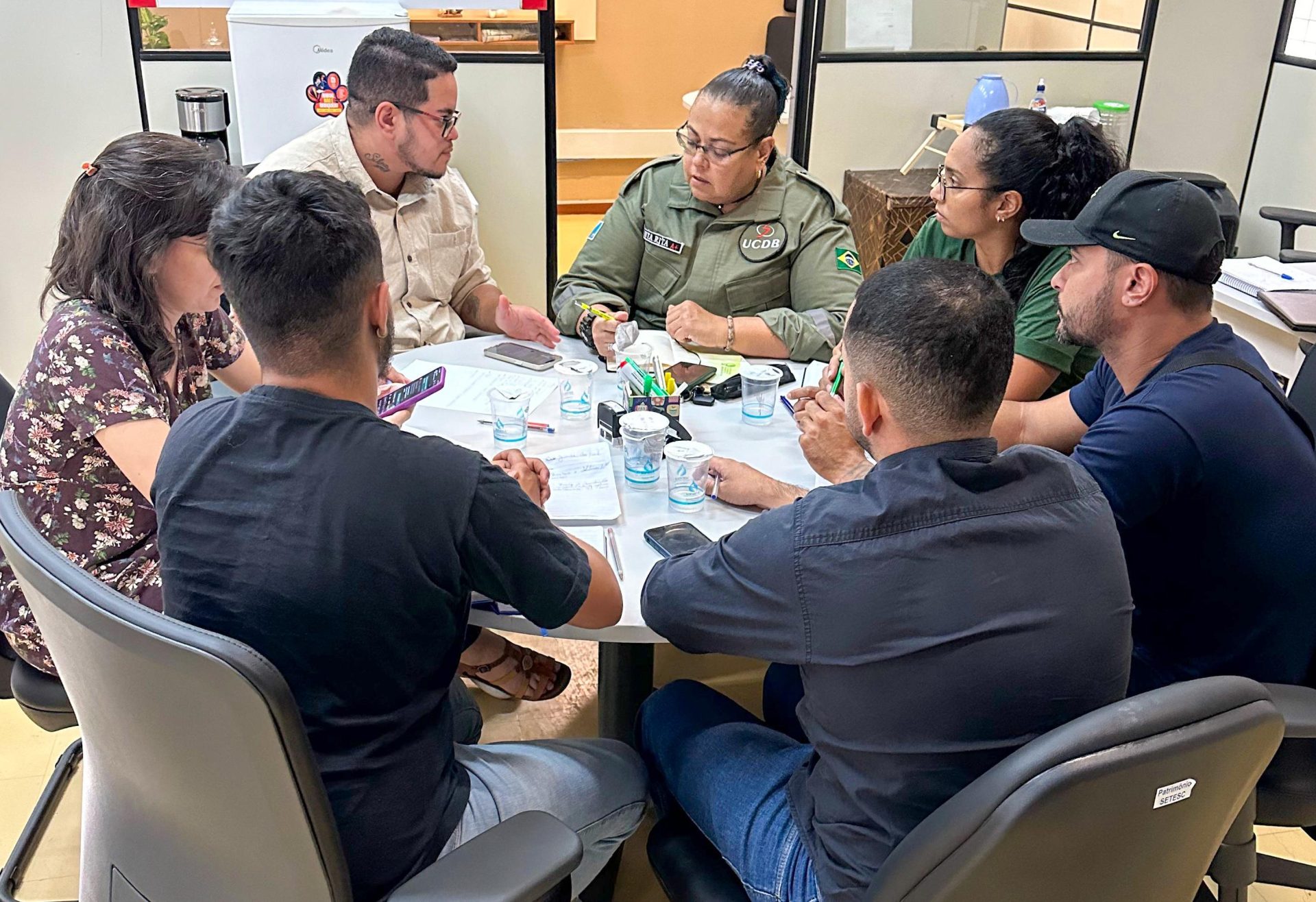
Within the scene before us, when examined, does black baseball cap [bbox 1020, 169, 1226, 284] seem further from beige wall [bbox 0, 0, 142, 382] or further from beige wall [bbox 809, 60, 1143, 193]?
beige wall [bbox 0, 0, 142, 382]

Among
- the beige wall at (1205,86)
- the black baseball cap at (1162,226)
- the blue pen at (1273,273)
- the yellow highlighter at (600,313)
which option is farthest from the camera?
the beige wall at (1205,86)

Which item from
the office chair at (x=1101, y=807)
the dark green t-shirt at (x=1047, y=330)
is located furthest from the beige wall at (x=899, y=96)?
the office chair at (x=1101, y=807)

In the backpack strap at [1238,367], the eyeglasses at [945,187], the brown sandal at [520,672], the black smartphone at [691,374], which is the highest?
the eyeglasses at [945,187]

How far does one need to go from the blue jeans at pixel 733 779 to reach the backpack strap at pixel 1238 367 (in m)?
0.81

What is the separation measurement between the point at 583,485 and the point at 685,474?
6.9 inches

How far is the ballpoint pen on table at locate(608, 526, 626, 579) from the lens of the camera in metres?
1.61

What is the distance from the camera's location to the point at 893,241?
4031mm

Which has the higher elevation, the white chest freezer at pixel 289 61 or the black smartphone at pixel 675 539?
the white chest freezer at pixel 289 61

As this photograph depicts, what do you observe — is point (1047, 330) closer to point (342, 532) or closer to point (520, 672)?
point (520, 672)

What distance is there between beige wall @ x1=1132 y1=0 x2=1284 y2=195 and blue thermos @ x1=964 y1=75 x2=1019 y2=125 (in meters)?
0.74

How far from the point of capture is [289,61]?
3.28m

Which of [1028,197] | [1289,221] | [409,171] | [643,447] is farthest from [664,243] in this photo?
[1289,221]

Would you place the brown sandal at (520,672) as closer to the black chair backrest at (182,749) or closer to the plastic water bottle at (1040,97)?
the black chair backrest at (182,749)

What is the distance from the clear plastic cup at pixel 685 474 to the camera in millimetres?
1794
